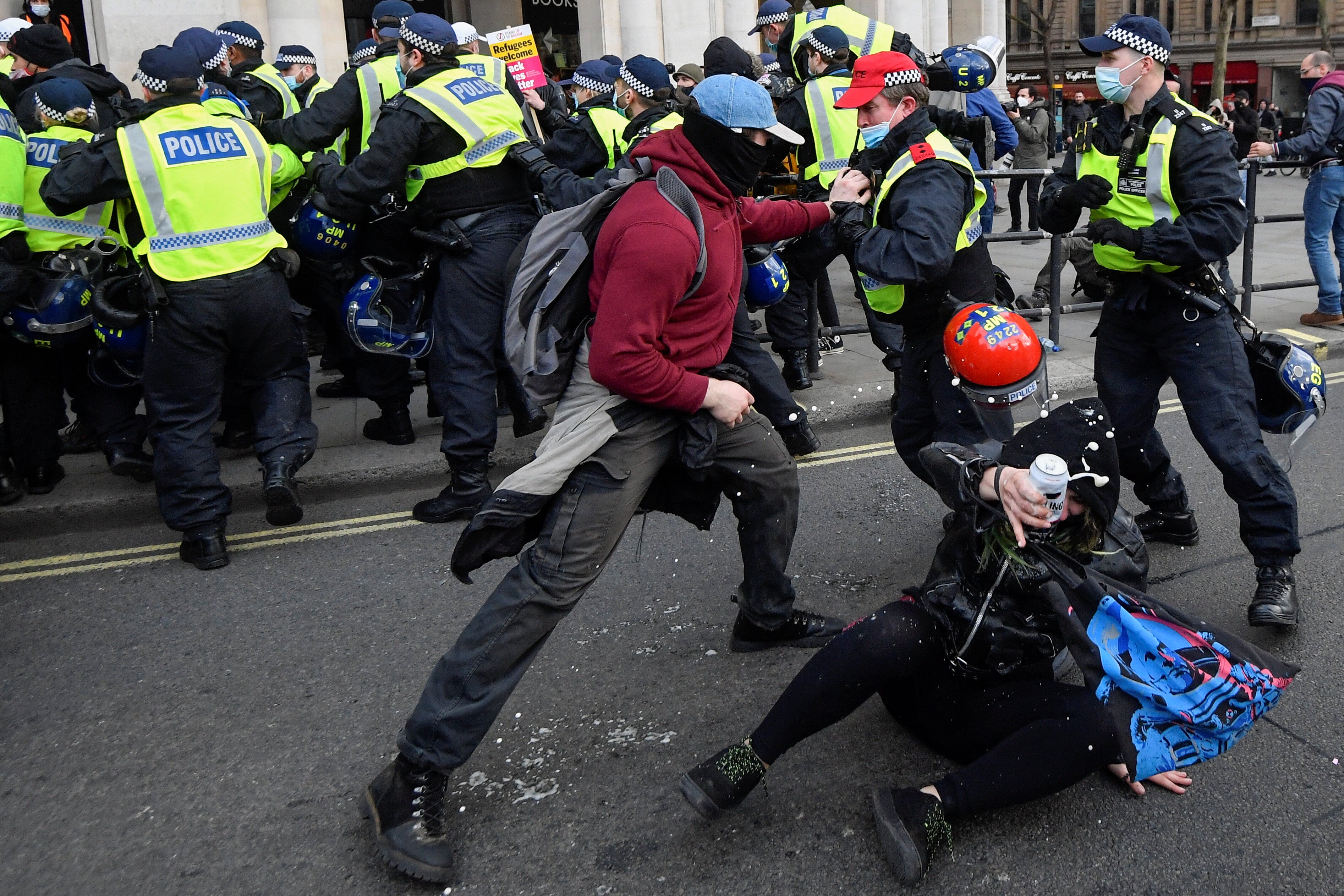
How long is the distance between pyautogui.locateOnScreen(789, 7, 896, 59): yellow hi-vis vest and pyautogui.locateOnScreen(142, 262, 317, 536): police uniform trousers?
12.7 feet

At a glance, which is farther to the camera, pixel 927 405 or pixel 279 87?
pixel 279 87

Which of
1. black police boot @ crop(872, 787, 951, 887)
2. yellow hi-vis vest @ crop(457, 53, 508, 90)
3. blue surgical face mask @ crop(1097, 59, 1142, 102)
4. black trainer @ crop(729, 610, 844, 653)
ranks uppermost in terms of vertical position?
yellow hi-vis vest @ crop(457, 53, 508, 90)

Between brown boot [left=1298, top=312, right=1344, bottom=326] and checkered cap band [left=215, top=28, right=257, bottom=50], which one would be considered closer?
checkered cap band [left=215, top=28, right=257, bottom=50]

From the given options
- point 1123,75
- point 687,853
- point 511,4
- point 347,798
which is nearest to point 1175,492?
point 1123,75

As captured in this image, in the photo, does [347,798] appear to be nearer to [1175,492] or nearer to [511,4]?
[1175,492]

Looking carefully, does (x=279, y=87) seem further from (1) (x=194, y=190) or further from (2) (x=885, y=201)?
(2) (x=885, y=201)

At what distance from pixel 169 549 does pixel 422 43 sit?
8.22ft

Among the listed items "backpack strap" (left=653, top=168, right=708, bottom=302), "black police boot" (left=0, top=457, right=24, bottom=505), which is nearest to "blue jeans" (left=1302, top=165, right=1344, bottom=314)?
"backpack strap" (left=653, top=168, right=708, bottom=302)

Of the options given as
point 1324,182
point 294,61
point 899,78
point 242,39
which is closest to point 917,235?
point 899,78

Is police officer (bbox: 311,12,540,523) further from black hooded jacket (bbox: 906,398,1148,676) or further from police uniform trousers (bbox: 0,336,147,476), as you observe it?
black hooded jacket (bbox: 906,398,1148,676)

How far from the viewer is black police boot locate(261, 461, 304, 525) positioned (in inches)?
208

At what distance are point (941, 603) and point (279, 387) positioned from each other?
11.6 ft

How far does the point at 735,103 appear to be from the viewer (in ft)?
10.2

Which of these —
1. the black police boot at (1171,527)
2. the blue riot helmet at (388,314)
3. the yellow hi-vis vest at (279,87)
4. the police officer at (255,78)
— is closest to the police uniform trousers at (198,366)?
the blue riot helmet at (388,314)
